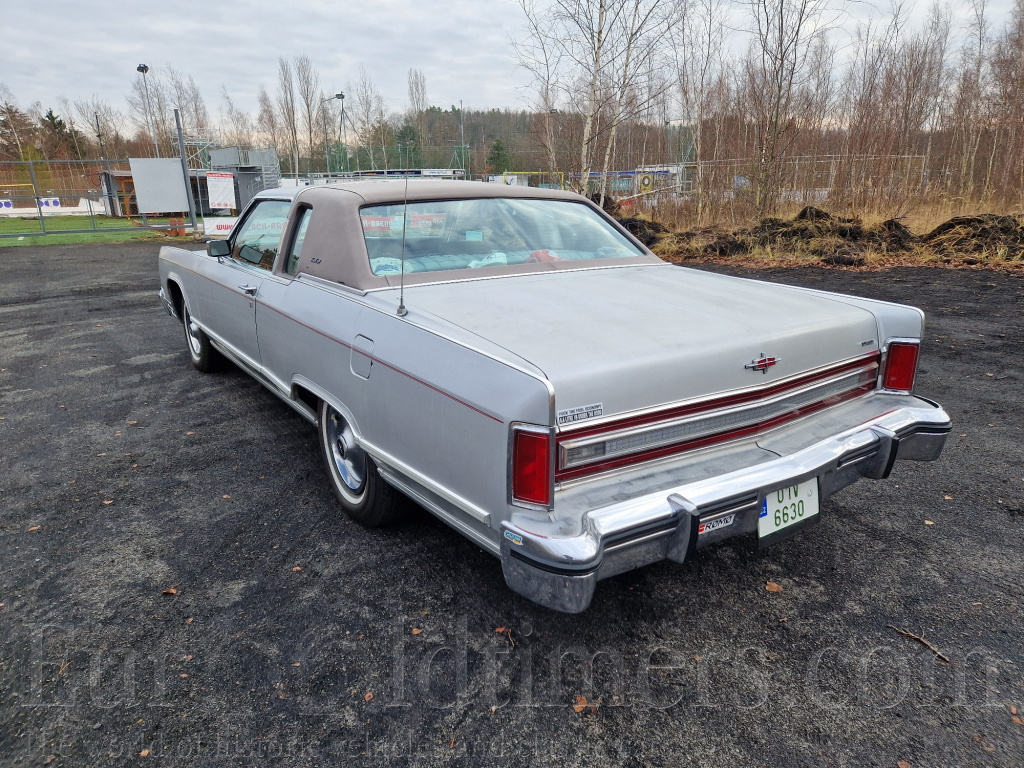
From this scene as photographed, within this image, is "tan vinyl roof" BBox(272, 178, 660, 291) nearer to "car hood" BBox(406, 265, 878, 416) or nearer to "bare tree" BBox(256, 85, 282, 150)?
"car hood" BBox(406, 265, 878, 416)

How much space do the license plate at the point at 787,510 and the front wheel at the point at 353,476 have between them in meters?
1.54

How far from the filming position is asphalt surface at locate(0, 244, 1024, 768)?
6.33 ft

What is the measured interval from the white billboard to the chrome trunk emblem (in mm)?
19708

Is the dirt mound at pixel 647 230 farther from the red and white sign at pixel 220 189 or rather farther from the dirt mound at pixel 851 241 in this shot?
the red and white sign at pixel 220 189

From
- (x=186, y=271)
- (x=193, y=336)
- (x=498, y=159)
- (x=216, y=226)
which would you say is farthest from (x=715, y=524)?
(x=498, y=159)

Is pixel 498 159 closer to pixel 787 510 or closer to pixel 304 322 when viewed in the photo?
pixel 304 322

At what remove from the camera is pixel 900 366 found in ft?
9.52

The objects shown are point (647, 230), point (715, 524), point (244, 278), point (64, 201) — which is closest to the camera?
point (715, 524)

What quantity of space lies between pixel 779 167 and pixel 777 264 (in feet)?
9.96

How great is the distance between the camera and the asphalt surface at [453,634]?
6.33 ft

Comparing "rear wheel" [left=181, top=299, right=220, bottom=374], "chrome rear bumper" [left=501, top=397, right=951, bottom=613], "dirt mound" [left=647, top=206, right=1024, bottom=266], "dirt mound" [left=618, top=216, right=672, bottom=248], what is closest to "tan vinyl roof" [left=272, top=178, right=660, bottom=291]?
"chrome rear bumper" [left=501, top=397, right=951, bottom=613]

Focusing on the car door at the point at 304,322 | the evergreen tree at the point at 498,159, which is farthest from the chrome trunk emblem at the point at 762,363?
the evergreen tree at the point at 498,159

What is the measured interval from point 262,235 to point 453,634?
9.49 feet

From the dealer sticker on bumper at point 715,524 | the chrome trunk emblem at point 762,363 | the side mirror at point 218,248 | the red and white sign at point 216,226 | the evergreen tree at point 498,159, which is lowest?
the dealer sticker on bumper at point 715,524
